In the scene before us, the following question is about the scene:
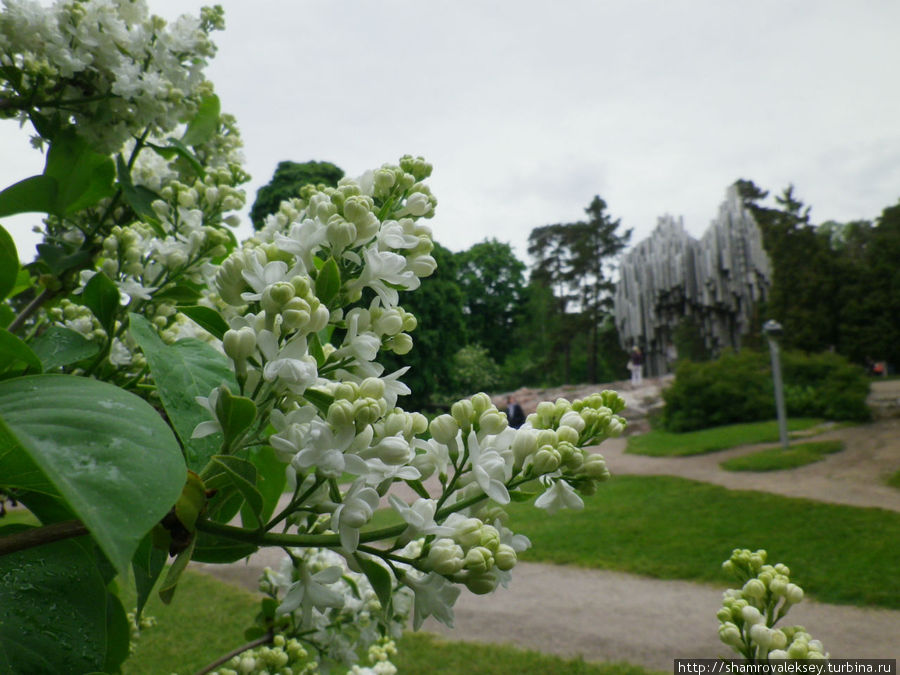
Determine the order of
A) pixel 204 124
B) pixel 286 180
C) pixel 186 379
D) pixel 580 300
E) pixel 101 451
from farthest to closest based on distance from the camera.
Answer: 1. pixel 580 300
2. pixel 286 180
3. pixel 204 124
4. pixel 186 379
5. pixel 101 451

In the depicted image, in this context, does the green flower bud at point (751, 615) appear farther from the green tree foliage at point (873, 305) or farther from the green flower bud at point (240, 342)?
the green tree foliage at point (873, 305)

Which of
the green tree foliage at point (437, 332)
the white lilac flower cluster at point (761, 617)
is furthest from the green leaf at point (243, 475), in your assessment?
the green tree foliage at point (437, 332)

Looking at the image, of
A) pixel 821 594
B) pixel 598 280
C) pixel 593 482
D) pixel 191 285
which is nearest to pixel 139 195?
pixel 191 285

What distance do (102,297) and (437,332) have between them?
16.9 m

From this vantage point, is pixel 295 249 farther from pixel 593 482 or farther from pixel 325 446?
pixel 593 482

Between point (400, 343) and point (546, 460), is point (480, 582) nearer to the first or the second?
point (546, 460)

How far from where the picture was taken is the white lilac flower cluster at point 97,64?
3.73 ft

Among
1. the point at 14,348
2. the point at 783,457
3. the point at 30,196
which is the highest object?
the point at 30,196

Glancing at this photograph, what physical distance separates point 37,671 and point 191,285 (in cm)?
75

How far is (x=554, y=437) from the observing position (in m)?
0.69

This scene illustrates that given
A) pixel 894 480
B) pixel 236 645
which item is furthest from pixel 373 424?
pixel 894 480

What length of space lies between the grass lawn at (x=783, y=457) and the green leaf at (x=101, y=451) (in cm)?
1265

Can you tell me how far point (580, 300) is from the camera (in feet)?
128

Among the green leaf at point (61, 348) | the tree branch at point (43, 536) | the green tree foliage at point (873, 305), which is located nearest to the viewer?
the tree branch at point (43, 536)
